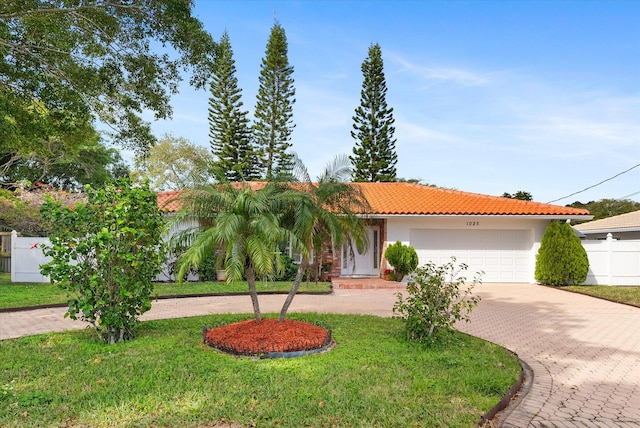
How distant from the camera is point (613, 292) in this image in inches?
520

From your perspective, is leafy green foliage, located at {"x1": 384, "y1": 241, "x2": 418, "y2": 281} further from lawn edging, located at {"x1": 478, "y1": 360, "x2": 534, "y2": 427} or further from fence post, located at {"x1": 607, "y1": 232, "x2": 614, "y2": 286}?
lawn edging, located at {"x1": 478, "y1": 360, "x2": 534, "y2": 427}

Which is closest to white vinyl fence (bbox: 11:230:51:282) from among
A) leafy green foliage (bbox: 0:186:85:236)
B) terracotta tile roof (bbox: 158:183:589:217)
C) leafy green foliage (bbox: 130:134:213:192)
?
leafy green foliage (bbox: 0:186:85:236)

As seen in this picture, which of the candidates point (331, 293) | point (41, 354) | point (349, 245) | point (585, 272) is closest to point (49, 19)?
point (41, 354)

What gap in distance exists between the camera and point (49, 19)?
831cm

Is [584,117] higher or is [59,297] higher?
[584,117]

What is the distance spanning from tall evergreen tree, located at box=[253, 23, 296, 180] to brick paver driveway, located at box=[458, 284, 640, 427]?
61.8ft

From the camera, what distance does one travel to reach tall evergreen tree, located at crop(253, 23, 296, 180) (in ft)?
91.0

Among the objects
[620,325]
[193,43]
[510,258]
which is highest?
[193,43]

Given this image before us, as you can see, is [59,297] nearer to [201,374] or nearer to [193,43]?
[193,43]

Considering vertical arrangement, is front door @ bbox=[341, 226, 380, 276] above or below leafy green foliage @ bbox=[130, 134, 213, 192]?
below

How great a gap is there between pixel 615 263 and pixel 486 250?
15.2ft

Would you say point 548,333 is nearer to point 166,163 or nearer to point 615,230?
point 615,230

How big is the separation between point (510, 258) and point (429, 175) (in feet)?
75.5

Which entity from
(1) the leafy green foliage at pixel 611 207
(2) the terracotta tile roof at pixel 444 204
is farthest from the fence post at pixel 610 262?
(1) the leafy green foliage at pixel 611 207
